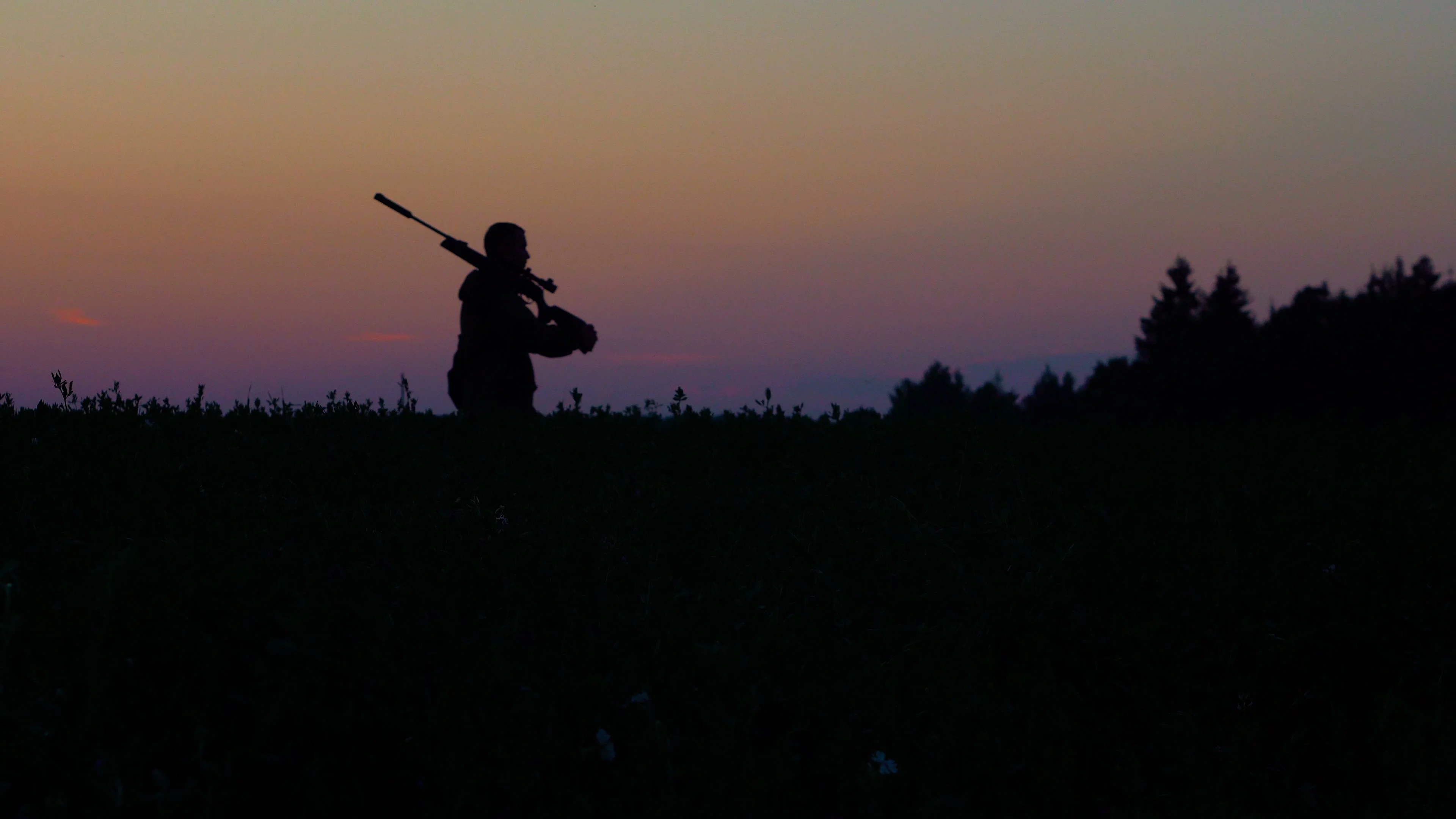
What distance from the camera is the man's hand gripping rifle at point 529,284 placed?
12195 millimetres

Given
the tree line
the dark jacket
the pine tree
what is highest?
the pine tree

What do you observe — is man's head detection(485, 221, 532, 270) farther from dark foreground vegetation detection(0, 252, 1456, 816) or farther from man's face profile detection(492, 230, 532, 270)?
dark foreground vegetation detection(0, 252, 1456, 816)

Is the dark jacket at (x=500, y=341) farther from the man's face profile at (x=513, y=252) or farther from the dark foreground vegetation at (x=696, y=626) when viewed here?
the dark foreground vegetation at (x=696, y=626)

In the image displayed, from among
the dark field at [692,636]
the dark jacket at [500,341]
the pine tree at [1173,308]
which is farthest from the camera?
the pine tree at [1173,308]

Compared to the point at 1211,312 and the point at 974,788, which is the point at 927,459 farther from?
the point at 1211,312

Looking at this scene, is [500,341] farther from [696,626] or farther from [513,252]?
[696,626]

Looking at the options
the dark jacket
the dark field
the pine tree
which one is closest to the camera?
the dark field

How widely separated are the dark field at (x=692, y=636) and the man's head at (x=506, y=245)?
5.37m

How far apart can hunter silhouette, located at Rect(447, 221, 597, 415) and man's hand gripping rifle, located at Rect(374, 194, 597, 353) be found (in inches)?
0.5

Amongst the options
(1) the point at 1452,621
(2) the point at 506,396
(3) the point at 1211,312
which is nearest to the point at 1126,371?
(3) the point at 1211,312

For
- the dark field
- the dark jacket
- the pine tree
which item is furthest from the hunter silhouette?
the pine tree

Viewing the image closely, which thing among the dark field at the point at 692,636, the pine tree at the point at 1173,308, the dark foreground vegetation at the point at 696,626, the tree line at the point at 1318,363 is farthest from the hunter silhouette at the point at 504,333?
the pine tree at the point at 1173,308

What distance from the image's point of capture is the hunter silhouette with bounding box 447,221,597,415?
12031 millimetres

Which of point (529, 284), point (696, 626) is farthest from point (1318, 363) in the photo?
point (696, 626)
